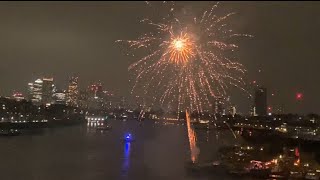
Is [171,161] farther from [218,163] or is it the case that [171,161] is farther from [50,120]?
[50,120]

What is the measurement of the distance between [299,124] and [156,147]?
482 inches

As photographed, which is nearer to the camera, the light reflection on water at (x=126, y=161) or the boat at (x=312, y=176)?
the boat at (x=312, y=176)

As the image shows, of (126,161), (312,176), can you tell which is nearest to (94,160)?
(126,161)

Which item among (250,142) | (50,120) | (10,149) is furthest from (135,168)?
(50,120)

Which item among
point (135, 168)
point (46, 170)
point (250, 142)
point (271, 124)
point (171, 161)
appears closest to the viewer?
point (46, 170)

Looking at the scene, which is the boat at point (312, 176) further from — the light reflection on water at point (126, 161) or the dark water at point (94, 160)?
the light reflection on water at point (126, 161)

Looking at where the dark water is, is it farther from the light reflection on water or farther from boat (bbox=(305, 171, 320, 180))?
boat (bbox=(305, 171, 320, 180))

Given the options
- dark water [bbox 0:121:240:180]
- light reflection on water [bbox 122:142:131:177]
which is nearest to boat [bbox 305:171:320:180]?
dark water [bbox 0:121:240:180]

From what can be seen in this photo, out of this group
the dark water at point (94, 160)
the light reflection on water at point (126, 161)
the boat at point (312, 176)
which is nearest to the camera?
the dark water at point (94, 160)

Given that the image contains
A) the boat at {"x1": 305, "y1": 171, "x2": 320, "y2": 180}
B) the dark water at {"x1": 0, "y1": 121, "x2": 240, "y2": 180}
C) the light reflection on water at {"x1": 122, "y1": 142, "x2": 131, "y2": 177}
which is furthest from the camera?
the light reflection on water at {"x1": 122, "y1": 142, "x2": 131, "y2": 177}

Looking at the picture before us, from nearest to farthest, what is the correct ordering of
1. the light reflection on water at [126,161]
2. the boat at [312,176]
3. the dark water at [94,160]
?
1. the dark water at [94,160]
2. the boat at [312,176]
3. the light reflection on water at [126,161]

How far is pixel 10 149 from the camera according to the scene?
894 inches

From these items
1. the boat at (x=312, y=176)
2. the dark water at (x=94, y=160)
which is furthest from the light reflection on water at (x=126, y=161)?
the boat at (x=312, y=176)

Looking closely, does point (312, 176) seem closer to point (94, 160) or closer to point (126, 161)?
point (126, 161)
